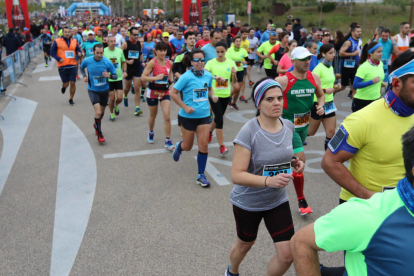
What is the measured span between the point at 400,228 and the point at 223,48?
6068mm

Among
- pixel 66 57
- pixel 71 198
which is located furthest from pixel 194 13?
pixel 71 198

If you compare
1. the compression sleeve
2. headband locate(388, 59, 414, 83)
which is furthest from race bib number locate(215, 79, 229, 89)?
headband locate(388, 59, 414, 83)

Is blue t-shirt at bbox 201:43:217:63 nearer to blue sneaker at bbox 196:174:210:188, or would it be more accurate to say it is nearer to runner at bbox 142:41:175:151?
runner at bbox 142:41:175:151

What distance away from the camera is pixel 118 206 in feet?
16.8

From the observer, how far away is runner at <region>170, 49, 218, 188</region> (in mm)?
5688

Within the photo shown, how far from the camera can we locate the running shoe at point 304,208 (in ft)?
15.4

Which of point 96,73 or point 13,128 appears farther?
point 13,128

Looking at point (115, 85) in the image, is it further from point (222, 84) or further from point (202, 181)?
point (202, 181)

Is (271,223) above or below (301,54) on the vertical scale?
below

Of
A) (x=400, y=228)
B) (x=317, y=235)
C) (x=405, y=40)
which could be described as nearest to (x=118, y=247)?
(x=317, y=235)

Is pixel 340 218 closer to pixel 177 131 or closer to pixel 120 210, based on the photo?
pixel 120 210

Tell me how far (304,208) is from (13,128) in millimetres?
7072

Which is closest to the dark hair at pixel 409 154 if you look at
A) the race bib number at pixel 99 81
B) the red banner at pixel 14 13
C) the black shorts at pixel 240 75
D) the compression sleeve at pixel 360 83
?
the compression sleeve at pixel 360 83

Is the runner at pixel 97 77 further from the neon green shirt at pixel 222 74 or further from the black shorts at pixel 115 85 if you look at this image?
the neon green shirt at pixel 222 74
